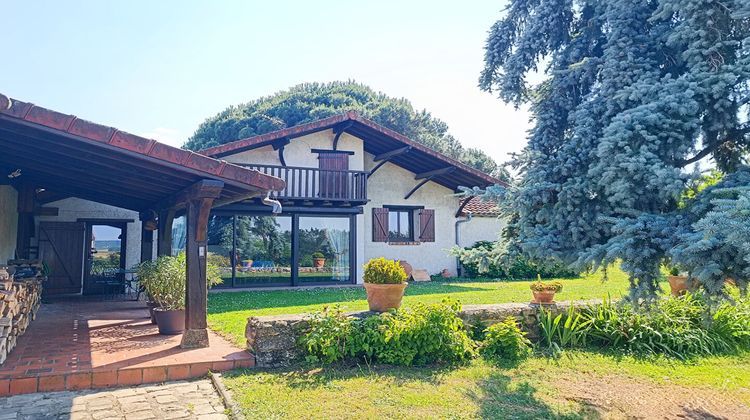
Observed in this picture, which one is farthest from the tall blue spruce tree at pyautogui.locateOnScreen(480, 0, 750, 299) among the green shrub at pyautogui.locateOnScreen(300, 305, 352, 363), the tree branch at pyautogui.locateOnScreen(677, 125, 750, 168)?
the green shrub at pyautogui.locateOnScreen(300, 305, 352, 363)

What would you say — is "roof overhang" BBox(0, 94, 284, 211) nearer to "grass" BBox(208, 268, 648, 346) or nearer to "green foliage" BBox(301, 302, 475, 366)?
"green foliage" BBox(301, 302, 475, 366)

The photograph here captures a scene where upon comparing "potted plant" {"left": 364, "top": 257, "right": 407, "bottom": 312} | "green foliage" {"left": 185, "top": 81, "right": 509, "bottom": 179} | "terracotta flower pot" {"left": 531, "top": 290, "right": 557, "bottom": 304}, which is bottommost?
"terracotta flower pot" {"left": 531, "top": 290, "right": 557, "bottom": 304}

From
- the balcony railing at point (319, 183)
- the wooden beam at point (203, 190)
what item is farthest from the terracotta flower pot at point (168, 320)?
the balcony railing at point (319, 183)

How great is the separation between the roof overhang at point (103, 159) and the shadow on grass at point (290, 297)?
2714mm

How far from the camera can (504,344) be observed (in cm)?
578

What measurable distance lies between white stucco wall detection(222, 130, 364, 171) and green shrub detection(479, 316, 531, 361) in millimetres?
9440

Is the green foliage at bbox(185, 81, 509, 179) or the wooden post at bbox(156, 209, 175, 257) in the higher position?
the green foliage at bbox(185, 81, 509, 179)

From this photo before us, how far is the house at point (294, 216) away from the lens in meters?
10.1

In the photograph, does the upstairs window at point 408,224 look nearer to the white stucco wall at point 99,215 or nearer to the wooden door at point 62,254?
the white stucco wall at point 99,215

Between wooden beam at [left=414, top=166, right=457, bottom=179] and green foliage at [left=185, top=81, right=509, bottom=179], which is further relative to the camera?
green foliage at [left=185, top=81, right=509, bottom=179]

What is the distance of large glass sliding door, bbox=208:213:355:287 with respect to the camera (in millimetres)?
13234

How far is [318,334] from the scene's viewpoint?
5.20 metres

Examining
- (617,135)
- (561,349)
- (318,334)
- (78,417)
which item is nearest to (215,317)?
(318,334)

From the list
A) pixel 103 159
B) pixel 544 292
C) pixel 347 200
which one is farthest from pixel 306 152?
pixel 544 292
